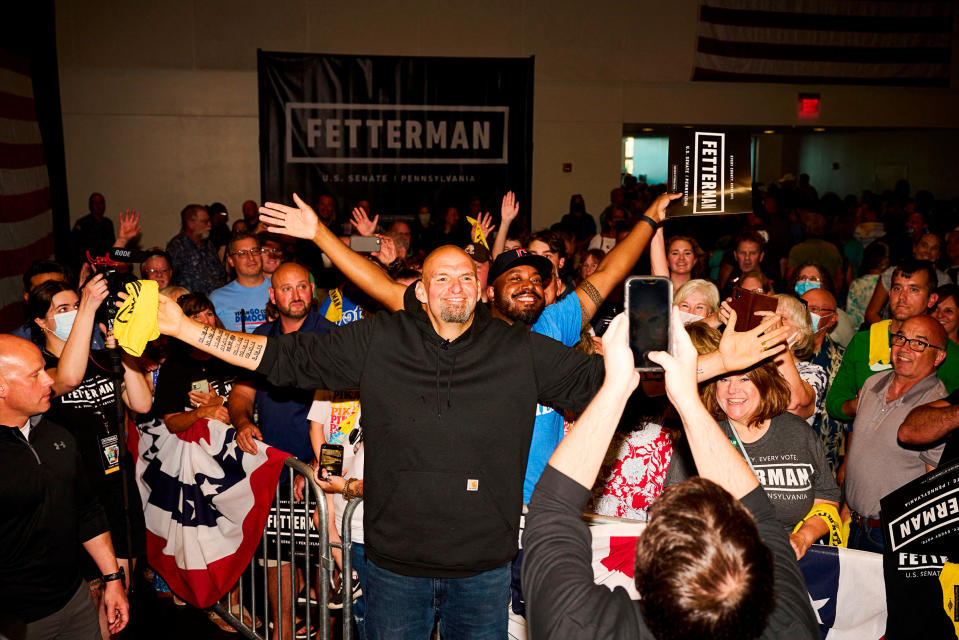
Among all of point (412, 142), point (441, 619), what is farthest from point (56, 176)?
point (441, 619)

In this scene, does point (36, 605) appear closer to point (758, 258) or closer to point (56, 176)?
point (758, 258)

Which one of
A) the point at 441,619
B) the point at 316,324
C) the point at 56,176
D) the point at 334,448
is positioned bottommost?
the point at 441,619

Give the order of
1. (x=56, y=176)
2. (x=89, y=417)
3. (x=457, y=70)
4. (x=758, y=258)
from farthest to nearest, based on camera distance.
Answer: (x=457, y=70) → (x=56, y=176) → (x=758, y=258) → (x=89, y=417)

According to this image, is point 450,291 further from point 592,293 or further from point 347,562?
point 347,562

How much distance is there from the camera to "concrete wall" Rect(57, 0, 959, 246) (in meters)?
13.3

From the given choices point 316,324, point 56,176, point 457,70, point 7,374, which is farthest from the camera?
point 457,70

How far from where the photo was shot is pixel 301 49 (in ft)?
44.8

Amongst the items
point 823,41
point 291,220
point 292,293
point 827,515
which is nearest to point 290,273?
point 292,293

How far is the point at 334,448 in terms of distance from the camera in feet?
12.3

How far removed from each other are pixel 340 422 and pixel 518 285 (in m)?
1.20

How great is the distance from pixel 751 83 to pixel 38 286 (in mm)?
13915

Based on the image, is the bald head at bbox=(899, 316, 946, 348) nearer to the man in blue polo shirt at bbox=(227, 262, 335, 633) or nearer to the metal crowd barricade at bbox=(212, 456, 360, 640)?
the metal crowd barricade at bbox=(212, 456, 360, 640)

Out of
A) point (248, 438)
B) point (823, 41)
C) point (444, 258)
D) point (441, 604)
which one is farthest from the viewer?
point (823, 41)

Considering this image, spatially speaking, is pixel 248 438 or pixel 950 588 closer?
pixel 950 588
